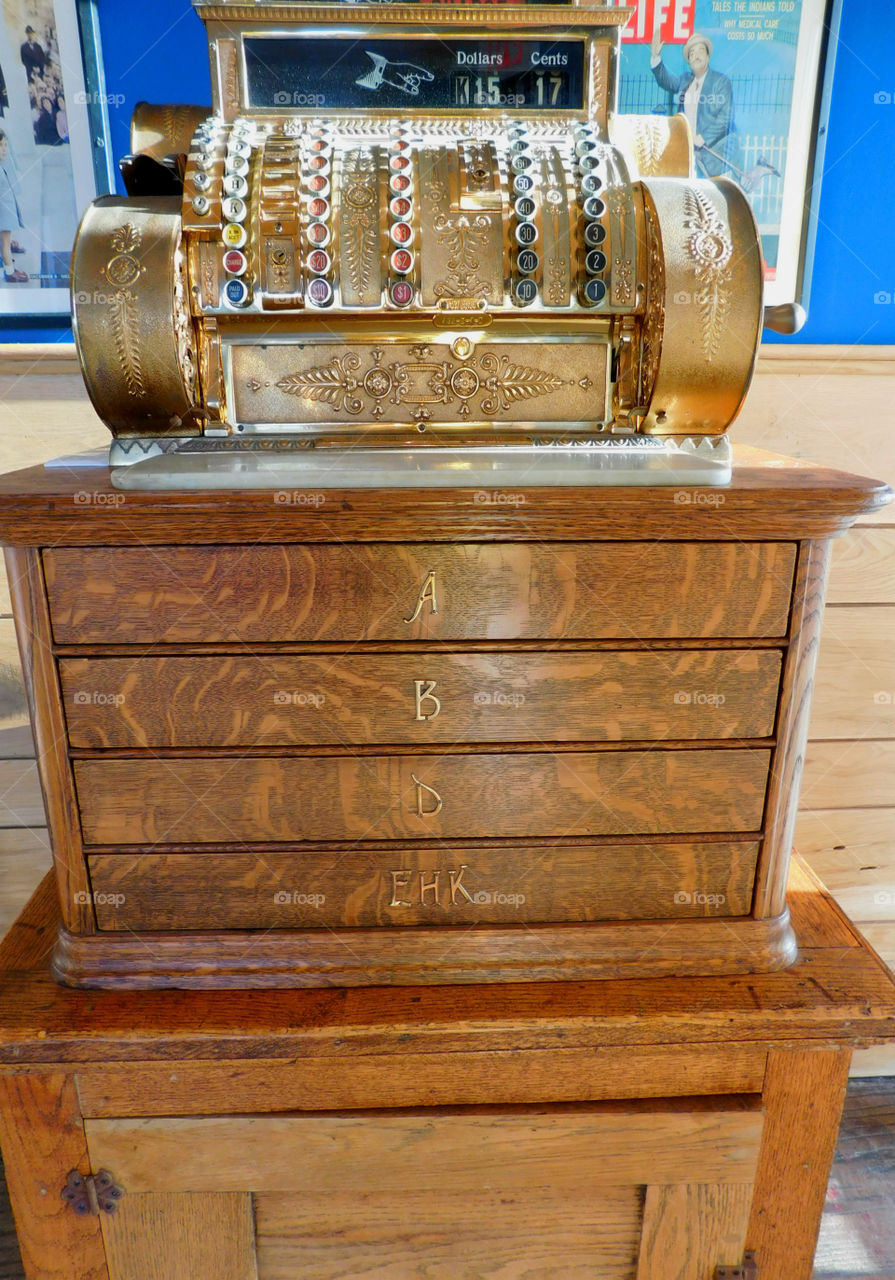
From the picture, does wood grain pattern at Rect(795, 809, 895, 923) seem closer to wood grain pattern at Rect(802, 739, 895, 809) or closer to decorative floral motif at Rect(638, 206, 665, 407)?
wood grain pattern at Rect(802, 739, 895, 809)

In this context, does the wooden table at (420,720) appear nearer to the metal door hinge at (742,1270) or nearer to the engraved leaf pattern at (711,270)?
the engraved leaf pattern at (711,270)

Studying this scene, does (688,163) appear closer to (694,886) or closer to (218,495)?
(218,495)

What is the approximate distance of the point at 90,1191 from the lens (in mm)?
1106

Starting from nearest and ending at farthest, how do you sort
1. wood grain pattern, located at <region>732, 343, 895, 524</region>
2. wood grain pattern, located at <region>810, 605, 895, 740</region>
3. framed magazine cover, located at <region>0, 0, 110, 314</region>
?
framed magazine cover, located at <region>0, 0, 110, 314</region> → wood grain pattern, located at <region>732, 343, 895, 524</region> → wood grain pattern, located at <region>810, 605, 895, 740</region>

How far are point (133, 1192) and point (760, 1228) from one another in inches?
32.2

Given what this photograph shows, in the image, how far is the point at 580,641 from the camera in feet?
3.42

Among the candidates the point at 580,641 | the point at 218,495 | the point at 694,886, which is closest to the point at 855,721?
the point at 694,886

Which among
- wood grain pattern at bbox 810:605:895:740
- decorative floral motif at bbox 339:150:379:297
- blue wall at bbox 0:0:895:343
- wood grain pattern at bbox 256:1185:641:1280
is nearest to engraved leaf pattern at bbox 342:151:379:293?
decorative floral motif at bbox 339:150:379:297
